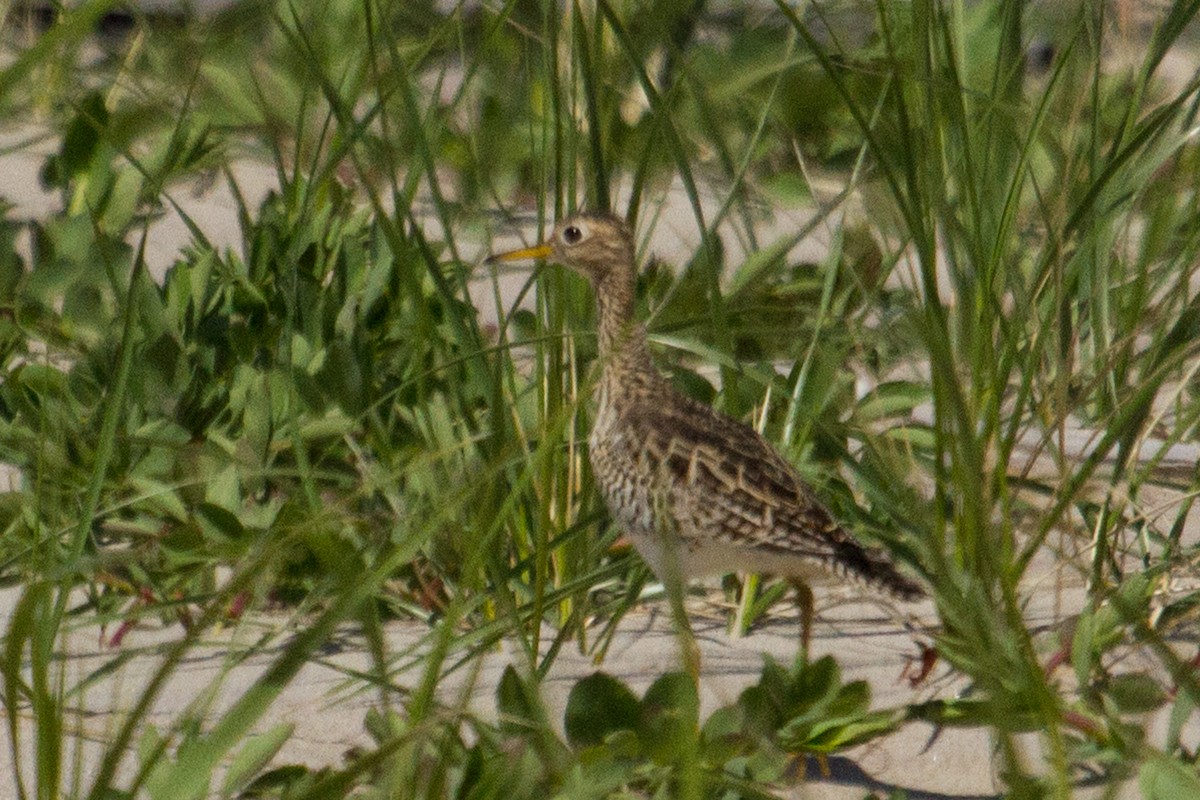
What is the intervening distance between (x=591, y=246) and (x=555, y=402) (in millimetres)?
490

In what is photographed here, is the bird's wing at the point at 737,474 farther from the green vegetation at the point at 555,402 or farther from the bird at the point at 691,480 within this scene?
the green vegetation at the point at 555,402

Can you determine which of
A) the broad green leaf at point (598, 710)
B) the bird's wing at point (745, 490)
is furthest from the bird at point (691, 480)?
the broad green leaf at point (598, 710)

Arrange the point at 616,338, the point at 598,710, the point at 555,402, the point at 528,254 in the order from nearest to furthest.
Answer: the point at 598,710
the point at 555,402
the point at 616,338
the point at 528,254

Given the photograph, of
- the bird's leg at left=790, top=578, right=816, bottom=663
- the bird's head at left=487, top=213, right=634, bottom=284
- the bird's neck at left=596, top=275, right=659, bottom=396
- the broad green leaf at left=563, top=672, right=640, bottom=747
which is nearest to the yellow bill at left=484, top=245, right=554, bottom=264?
the bird's head at left=487, top=213, right=634, bottom=284

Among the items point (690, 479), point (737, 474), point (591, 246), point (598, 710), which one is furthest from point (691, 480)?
point (598, 710)

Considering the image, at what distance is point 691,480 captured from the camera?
3.88 meters

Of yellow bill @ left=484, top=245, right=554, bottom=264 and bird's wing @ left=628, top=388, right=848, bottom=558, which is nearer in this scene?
bird's wing @ left=628, top=388, right=848, bottom=558

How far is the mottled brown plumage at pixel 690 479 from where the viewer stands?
362cm

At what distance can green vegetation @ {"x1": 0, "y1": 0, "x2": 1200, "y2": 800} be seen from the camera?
263 cm

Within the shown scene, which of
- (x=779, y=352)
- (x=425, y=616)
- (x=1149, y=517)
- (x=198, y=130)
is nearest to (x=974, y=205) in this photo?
(x=1149, y=517)

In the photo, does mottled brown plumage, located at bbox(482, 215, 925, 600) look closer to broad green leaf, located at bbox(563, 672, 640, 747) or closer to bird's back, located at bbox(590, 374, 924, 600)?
bird's back, located at bbox(590, 374, 924, 600)

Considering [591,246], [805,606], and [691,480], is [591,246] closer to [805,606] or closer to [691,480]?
[691,480]

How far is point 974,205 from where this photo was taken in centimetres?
311

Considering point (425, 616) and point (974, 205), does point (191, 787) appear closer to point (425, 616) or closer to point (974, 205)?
point (425, 616)
